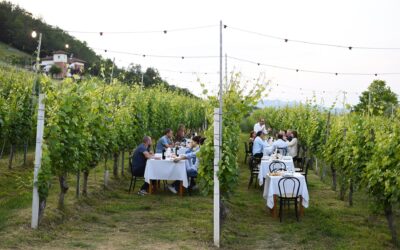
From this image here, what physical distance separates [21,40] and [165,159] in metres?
55.3

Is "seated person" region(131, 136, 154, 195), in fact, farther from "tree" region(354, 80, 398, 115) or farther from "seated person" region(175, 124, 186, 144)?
"tree" region(354, 80, 398, 115)

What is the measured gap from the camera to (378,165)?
21.8 ft

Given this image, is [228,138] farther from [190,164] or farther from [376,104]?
[376,104]

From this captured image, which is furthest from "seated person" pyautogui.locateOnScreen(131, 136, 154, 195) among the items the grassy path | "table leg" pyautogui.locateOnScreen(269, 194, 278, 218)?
"table leg" pyautogui.locateOnScreen(269, 194, 278, 218)

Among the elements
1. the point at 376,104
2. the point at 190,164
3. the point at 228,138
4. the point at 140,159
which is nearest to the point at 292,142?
the point at 376,104

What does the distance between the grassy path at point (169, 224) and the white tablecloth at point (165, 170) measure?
430mm

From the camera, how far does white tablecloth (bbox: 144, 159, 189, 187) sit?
32.6ft

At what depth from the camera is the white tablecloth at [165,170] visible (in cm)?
995

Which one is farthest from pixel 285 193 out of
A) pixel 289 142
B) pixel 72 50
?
pixel 72 50

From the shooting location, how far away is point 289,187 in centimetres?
825

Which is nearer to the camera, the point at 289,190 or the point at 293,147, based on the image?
the point at 289,190

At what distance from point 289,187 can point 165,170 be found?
9.56 feet

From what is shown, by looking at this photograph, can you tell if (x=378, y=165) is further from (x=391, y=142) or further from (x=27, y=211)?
(x=27, y=211)

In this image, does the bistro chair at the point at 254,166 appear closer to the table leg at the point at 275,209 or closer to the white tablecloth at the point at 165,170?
the white tablecloth at the point at 165,170
